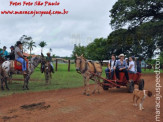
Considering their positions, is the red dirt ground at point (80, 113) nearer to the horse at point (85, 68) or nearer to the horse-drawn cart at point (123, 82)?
the horse at point (85, 68)

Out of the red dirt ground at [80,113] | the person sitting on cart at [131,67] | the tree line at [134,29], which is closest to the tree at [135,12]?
the tree line at [134,29]

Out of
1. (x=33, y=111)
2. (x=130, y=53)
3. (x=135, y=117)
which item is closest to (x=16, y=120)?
(x=33, y=111)

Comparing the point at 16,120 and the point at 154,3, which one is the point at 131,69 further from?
the point at 154,3

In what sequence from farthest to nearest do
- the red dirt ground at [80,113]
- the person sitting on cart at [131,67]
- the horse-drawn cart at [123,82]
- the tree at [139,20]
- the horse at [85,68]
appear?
the tree at [139,20]
the person sitting on cart at [131,67]
the horse-drawn cart at [123,82]
the horse at [85,68]
the red dirt ground at [80,113]

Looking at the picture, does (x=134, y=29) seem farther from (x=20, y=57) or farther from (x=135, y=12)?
Answer: (x=20, y=57)

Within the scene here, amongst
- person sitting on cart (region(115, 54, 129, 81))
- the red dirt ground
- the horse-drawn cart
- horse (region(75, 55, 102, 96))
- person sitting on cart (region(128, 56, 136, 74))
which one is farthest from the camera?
person sitting on cart (region(128, 56, 136, 74))

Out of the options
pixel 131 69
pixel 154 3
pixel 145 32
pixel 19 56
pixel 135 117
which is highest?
pixel 154 3

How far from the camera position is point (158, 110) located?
7328 millimetres

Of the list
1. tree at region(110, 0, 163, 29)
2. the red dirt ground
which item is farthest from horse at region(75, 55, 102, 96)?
tree at region(110, 0, 163, 29)

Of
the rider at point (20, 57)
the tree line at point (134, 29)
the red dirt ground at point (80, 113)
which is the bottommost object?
the red dirt ground at point (80, 113)

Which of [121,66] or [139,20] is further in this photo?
[139,20]

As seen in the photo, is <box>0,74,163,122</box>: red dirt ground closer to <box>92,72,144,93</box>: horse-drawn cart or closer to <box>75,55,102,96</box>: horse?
<box>75,55,102,96</box>: horse

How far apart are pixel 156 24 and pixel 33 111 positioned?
24.2 meters

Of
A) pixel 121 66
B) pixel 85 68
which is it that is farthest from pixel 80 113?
pixel 121 66
